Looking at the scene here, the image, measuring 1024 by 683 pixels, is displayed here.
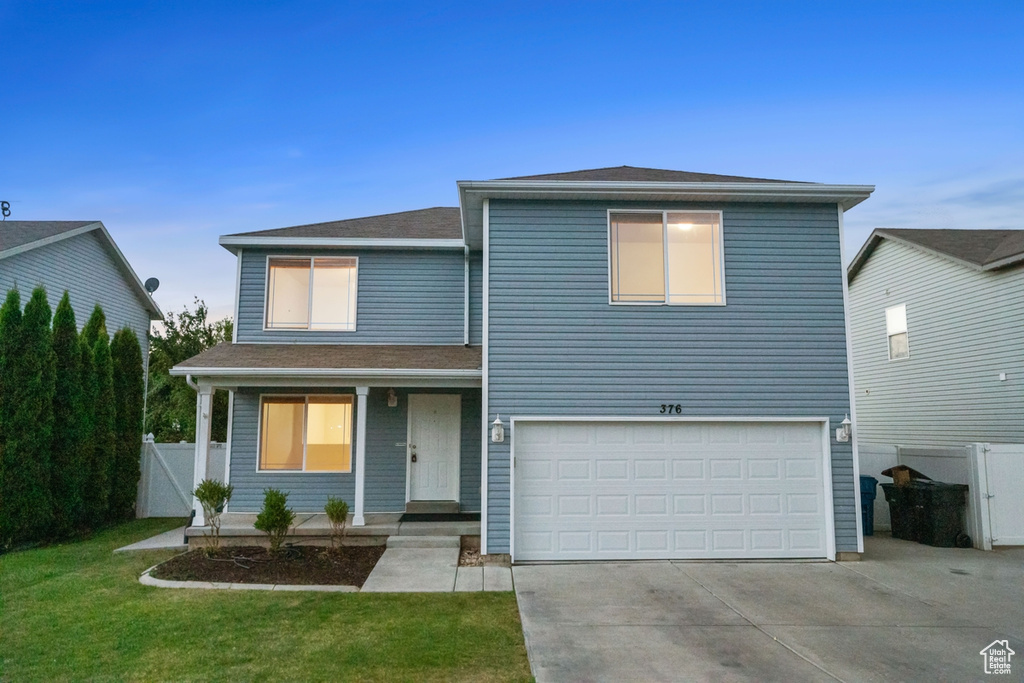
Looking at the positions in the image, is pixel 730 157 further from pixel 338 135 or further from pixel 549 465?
pixel 549 465

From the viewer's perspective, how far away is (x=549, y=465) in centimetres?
834

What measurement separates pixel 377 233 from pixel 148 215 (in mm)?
10866

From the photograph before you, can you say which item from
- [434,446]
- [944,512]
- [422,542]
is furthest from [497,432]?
[944,512]

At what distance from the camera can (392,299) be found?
1102 centimetres

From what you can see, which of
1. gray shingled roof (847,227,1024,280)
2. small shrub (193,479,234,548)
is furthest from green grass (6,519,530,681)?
gray shingled roof (847,227,1024,280)

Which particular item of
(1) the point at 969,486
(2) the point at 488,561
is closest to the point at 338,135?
(2) the point at 488,561

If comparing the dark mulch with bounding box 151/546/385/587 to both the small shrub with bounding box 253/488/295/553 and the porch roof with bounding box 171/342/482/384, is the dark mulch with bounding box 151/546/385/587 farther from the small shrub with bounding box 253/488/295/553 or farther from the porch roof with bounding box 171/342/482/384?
the porch roof with bounding box 171/342/482/384

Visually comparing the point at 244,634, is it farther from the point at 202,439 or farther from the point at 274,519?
the point at 202,439

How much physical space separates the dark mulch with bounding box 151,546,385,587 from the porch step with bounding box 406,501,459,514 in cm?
144

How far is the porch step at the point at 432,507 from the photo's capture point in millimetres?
9953

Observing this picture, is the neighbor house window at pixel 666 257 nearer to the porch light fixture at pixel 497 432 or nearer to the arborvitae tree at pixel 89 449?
the porch light fixture at pixel 497 432

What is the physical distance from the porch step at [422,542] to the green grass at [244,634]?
6.50 feet

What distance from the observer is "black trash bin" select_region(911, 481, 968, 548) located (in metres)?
9.24

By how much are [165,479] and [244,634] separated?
8455 mm
